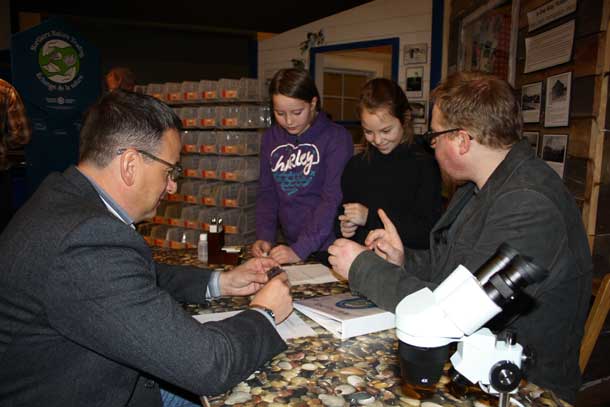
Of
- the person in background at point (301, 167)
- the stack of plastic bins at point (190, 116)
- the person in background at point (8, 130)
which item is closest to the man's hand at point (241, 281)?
the person in background at point (301, 167)

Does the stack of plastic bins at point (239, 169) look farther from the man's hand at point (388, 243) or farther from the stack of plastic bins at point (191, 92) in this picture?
the man's hand at point (388, 243)

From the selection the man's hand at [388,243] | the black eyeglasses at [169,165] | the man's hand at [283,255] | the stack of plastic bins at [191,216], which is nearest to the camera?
the black eyeglasses at [169,165]

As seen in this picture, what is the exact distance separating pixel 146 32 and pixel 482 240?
8.53 meters

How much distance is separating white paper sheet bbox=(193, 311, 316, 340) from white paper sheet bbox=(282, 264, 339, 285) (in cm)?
33

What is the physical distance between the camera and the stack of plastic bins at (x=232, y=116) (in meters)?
4.20

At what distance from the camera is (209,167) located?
14.3 ft

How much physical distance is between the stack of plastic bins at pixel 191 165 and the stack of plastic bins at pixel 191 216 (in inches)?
12.2

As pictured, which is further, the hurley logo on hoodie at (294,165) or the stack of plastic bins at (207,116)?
the stack of plastic bins at (207,116)

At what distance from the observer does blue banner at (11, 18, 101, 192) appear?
17.2ft

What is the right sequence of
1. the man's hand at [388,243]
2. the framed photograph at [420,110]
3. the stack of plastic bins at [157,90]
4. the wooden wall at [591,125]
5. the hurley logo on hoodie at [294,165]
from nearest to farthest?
the man's hand at [388,243] → the wooden wall at [591,125] → the hurley logo on hoodie at [294,165] → the framed photograph at [420,110] → the stack of plastic bins at [157,90]

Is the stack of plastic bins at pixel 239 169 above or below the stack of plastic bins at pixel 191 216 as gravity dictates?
above

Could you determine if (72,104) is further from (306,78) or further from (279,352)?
(279,352)

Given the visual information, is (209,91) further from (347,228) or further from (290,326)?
(290,326)

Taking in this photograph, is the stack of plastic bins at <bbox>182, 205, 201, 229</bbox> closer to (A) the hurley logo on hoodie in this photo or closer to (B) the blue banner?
(A) the hurley logo on hoodie
